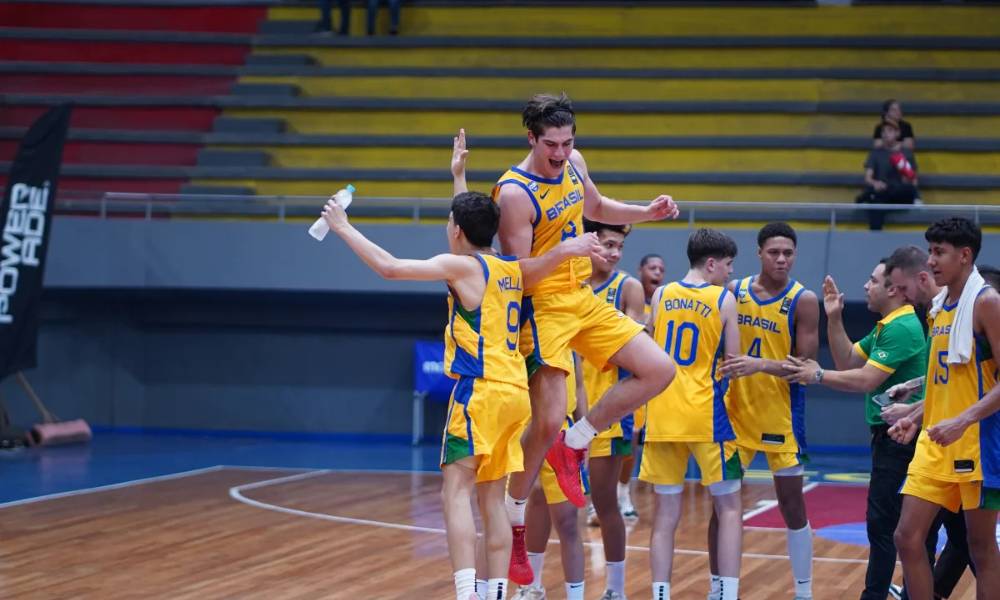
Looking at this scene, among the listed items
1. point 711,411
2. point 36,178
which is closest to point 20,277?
point 36,178

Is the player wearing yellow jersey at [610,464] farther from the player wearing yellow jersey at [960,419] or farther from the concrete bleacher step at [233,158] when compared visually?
the concrete bleacher step at [233,158]

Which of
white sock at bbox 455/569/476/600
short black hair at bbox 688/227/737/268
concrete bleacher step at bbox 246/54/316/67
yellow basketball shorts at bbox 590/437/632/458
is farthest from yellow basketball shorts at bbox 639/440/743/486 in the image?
concrete bleacher step at bbox 246/54/316/67

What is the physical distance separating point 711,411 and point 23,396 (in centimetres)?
1097

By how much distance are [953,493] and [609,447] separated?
1.86 m

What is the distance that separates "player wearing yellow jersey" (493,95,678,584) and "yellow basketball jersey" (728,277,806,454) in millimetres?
1020

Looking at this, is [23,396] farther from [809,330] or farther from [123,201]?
[809,330]

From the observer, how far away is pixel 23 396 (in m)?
14.1

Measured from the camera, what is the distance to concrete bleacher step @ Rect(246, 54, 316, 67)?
1628 centimetres

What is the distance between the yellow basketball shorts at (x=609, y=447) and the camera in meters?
6.03

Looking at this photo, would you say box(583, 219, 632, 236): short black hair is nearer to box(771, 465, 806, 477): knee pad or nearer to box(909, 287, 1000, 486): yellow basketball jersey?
box(771, 465, 806, 477): knee pad

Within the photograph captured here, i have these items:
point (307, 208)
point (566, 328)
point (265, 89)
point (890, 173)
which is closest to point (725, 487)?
point (566, 328)

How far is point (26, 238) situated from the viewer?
1207 cm

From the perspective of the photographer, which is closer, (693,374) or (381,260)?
(381,260)

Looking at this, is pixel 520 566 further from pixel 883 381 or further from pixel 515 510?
pixel 883 381
